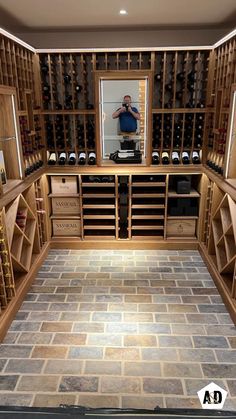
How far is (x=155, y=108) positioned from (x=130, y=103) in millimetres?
621

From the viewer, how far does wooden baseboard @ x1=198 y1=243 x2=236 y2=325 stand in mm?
2744

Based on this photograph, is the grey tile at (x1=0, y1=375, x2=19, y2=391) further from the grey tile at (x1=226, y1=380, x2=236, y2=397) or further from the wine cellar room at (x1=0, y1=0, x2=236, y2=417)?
the grey tile at (x1=226, y1=380, x2=236, y2=397)

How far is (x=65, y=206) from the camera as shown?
409cm

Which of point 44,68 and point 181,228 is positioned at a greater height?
point 44,68

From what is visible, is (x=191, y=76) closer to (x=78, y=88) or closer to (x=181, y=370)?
(x=78, y=88)

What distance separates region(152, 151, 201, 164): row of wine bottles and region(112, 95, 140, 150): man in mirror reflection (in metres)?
0.56

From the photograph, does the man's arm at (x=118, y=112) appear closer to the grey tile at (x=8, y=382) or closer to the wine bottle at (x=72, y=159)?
the wine bottle at (x=72, y=159)

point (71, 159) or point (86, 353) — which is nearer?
point (86, 353)

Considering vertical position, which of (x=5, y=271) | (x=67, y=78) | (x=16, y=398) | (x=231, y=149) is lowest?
(x=16, y=398)

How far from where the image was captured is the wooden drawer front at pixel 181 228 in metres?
4.08

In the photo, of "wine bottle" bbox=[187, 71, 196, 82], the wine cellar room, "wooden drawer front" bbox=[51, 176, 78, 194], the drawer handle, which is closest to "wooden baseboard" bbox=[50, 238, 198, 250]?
the wine cellar room

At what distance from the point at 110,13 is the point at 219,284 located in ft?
9.61

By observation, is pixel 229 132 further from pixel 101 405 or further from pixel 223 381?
pixel 101 405

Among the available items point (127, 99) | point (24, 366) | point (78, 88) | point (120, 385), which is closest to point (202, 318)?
point (120, 385)
